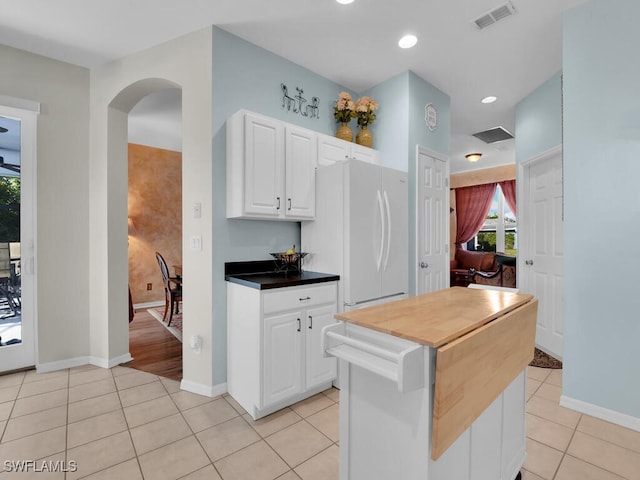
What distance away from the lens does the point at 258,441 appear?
1.89 meters

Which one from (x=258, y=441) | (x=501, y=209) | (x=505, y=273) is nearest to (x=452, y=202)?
(x=501, y=209)

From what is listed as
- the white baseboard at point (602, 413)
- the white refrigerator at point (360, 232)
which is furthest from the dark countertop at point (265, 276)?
the white baseboard at point (602, 413)

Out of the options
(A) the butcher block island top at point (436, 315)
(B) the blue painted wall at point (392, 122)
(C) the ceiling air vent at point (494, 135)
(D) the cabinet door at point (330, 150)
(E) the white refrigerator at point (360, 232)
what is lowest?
(A) the butcher block island top at point (436, 315)

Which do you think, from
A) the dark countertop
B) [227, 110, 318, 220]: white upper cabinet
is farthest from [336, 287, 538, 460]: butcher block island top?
[227, 110, 318, 220]: white upper cabinet

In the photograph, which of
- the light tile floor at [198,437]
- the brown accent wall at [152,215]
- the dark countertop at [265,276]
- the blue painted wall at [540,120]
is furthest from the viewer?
the brown accent wall at [152,215]

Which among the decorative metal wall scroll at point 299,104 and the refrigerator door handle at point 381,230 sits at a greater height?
the decorative metal wall scroll at point 299,104

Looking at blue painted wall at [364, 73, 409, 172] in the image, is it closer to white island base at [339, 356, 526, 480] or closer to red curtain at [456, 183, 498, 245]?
white island base at [339, 356, 526, 480]

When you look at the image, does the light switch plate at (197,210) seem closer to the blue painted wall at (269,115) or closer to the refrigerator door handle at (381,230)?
the blue painted wall at (269,115)

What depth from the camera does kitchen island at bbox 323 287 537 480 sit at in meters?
0.99

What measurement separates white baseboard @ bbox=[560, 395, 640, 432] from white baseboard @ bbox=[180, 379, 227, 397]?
8.40 feet

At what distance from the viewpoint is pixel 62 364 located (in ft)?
9.57

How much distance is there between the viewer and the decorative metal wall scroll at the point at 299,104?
2.96 metres

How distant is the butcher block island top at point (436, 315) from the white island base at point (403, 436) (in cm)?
8

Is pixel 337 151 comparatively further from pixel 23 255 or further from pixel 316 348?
pixel 23 255
